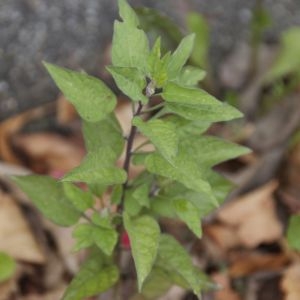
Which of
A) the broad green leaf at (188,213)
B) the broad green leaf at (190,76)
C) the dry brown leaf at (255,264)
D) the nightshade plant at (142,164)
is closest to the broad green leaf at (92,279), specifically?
the nightshade plant at (142,164)

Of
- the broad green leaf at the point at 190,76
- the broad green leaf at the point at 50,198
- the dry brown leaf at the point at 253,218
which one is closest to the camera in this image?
the broad green leaf at the point at 190,76

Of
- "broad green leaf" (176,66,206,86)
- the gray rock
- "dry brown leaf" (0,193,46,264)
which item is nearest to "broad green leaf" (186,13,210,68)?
the gray rock

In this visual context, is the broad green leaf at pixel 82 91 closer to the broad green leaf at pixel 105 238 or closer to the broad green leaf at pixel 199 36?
the broad green leaf at pixel 105 238

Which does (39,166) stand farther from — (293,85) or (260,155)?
(293,85)

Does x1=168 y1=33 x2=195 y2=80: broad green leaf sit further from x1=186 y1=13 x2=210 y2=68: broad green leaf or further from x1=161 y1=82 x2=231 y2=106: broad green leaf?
x1=186 y1=13 x2=210 y2=68: broad green leaf

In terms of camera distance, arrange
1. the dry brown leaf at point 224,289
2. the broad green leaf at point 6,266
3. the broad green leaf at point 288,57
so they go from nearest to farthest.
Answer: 1. the broad green leaf at point 6,266
2. the dry brown leaf at point 224,289
3. the broad green leaf at point 288,57

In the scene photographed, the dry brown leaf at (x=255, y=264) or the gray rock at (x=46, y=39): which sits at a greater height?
the gray rock at (x=46, y=39)

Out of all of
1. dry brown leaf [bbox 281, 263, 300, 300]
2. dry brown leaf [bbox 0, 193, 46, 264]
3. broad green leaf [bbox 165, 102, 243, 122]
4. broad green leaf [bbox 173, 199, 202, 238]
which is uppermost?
broad green leaf [bbox 165, 102, 243, 122]
